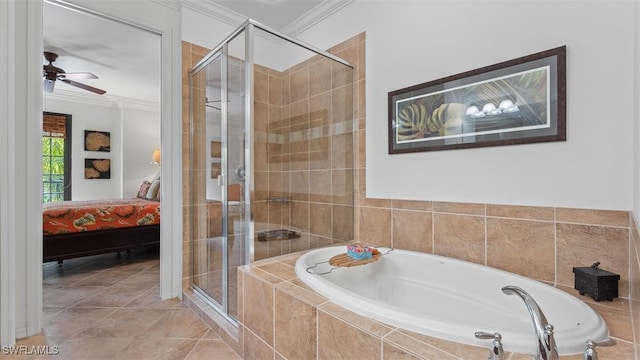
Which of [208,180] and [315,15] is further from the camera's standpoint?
[315,15]

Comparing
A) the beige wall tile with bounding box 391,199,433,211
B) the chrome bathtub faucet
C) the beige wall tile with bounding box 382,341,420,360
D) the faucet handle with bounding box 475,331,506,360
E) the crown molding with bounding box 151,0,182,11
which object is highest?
the crown molding with bounding box 151,0,182,11

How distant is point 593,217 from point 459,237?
620 millimetres

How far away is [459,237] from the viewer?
5.84 feet

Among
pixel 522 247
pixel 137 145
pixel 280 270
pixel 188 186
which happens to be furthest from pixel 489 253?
pixel 137 145

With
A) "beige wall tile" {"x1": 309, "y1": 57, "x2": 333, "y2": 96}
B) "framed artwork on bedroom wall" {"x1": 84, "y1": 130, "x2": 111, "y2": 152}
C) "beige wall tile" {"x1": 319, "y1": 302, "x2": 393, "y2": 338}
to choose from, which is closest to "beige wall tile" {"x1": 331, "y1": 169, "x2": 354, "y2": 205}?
"beige wall tile" {"x1": 309, "y1": 57, "x2": 333, "y2": 96}

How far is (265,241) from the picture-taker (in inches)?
79.1

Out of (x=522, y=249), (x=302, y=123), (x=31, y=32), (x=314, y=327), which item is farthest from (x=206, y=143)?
(x=522, y=249)

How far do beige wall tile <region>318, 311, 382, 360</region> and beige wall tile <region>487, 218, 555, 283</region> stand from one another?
1.03 metres

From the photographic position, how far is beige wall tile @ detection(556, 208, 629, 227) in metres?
1.28

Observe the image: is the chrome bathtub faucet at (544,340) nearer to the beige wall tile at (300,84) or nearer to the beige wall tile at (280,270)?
the beige wall tile at (280,270)

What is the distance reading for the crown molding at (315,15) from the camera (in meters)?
2.54

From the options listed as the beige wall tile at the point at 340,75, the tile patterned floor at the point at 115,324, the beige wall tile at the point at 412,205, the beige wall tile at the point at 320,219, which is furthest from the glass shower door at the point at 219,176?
the beige wall tile at the point at 412,205

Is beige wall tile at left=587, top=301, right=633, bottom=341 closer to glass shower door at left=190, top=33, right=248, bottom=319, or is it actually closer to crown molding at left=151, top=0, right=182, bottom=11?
glass shower door at left=190, top=33, right=248, bottom=319

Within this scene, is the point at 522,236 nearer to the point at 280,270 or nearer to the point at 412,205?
the point at 412,205
